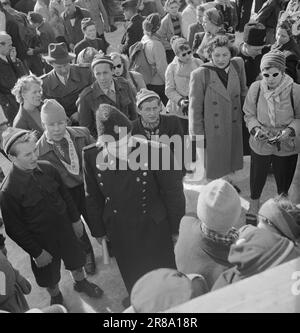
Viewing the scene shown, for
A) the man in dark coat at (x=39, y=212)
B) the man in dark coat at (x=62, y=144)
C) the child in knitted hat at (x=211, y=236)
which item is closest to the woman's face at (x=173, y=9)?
the man in dark coat at (x=62, y=144)

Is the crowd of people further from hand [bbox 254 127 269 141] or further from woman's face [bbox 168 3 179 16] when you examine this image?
woman's face [bbox 168 3 179 16]

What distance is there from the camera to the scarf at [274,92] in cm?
386

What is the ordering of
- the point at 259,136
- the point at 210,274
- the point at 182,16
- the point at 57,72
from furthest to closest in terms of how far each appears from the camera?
the point at 182,16, the point at 57,72, the point at 259,136, the point at 210,274

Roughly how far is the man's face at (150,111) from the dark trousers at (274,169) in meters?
1.11

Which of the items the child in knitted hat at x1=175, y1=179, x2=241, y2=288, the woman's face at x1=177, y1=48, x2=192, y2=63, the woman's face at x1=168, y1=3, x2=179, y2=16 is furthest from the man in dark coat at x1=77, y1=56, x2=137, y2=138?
the woman's face at x1=168, y1=3, x2=179, y2=16

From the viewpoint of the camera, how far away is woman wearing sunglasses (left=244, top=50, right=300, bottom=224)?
386 centimetres

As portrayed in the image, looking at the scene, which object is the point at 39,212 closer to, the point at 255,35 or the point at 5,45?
the point at 255,35

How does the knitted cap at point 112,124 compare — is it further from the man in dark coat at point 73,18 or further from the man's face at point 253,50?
the man in dark coat at point 73,18

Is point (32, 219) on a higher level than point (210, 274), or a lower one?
lower

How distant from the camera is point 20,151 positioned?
319 centimetres

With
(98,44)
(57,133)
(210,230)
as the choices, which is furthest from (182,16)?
(210,230)

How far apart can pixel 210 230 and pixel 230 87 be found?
2336 mm
